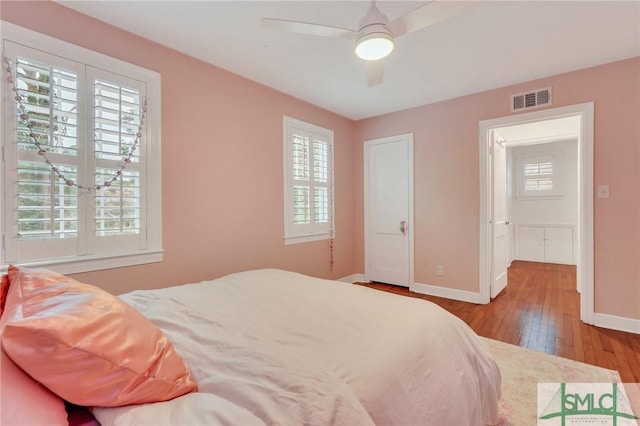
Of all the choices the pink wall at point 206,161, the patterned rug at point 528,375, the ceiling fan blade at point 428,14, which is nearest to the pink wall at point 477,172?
the patterned rug at point 528,375

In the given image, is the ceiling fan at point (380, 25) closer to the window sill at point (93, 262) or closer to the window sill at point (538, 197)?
the window sill at point (93, 262)

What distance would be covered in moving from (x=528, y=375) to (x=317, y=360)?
6.11 ft

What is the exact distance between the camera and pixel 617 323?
2.68 meters

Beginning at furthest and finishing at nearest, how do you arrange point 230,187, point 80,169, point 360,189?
1. point 360,189
2. point 230,187
3. point 80,169

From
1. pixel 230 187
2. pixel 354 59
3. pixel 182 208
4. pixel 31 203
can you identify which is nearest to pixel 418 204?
pixel 354 59

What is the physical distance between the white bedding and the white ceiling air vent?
285 cm

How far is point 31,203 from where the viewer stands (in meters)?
1.79

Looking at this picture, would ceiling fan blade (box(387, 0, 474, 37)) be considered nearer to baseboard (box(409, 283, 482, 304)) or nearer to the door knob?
the door knob

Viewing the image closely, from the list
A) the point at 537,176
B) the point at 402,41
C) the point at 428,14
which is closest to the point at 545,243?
the point at 537,176

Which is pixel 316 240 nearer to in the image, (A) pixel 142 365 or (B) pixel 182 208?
(B) pixel 182 208

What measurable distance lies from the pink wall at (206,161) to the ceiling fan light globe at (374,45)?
1.65 meters

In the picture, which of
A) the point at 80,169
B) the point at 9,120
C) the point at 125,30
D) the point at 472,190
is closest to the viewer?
the point at 9,120

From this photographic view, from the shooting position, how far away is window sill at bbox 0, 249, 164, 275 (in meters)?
1.84

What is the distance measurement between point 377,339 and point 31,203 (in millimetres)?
2187
